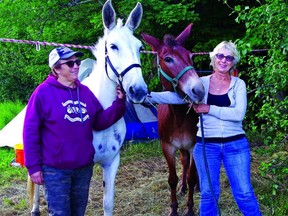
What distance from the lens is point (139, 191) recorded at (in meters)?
5.19

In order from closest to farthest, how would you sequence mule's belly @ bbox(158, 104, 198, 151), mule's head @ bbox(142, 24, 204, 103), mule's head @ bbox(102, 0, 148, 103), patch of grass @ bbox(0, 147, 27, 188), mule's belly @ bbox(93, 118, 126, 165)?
1. mule's head @ bbox(102, 0, 148, 103)
2. mule's head @ bbox(142, 24, 204, 103)
3. mule's belly @ bbox(93, 118, 126, 165)
4. mule's belly @ bbox(158, 104, 198, 151)
5. patch of grass @ bbox(0, 147, 27, 188)

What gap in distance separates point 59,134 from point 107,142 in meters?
0.84

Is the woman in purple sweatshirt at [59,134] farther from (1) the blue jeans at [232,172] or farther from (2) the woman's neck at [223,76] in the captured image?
(2) the woman's neck at [223,76]

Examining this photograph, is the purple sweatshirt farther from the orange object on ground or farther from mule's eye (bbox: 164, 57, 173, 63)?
the orange object on ground

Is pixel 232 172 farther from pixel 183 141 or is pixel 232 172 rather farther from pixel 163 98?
pixel 183 141

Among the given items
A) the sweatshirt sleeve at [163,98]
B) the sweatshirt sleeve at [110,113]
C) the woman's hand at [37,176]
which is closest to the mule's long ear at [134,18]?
the sweatshirt sleeve at [163,98]

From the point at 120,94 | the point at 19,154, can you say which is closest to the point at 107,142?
the point at 120,94

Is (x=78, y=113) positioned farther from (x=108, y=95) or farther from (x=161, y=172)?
(x=161, y=172)

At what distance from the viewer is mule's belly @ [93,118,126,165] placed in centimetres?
346

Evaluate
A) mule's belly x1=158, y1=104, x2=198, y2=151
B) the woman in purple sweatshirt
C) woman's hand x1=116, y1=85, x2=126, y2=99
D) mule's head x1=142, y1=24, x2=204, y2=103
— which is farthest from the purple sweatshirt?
mule's belly x1=158, y1=104, x2=198, y2=151

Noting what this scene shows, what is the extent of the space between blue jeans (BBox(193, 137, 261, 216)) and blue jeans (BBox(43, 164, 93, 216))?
92 centimetres

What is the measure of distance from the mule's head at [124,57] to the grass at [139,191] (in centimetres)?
180

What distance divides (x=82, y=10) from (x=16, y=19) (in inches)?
50.4

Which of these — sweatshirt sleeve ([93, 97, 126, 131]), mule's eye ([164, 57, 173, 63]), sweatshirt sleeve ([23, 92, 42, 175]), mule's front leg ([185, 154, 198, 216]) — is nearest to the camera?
sweatshirt sleeve ([23, 92, 42, 175])
